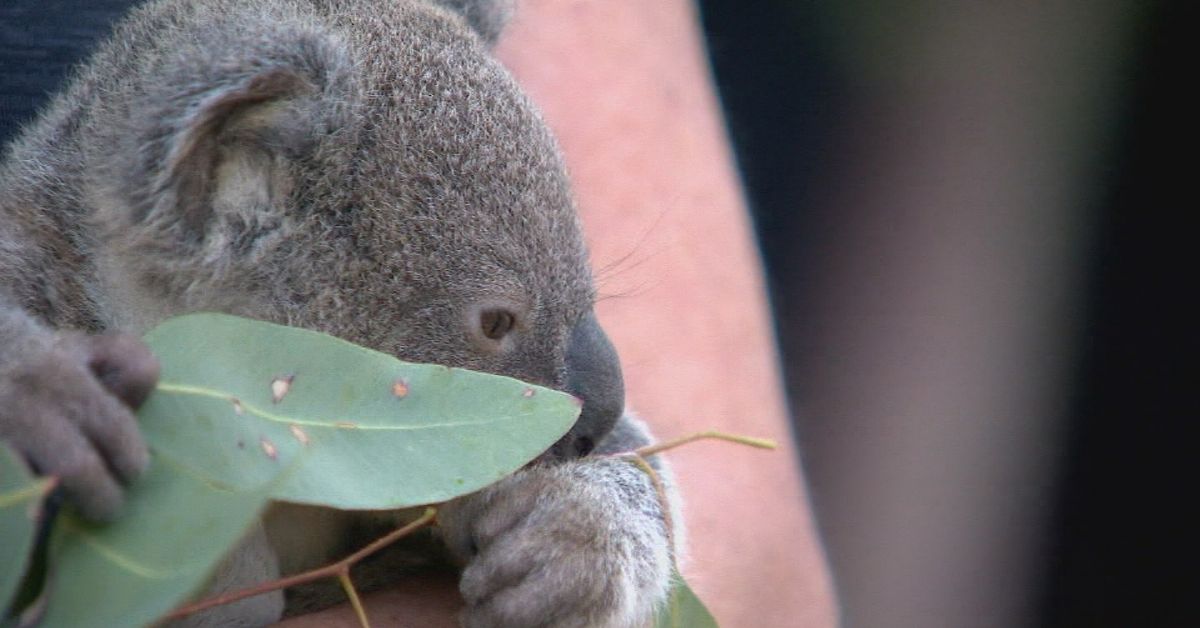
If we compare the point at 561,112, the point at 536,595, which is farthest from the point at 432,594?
the point at 561,112

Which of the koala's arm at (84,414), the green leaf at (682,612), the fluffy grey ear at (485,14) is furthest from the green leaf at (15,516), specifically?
the fluffy grey ear at (485,14)

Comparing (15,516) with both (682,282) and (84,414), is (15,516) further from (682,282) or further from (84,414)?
(682,282)

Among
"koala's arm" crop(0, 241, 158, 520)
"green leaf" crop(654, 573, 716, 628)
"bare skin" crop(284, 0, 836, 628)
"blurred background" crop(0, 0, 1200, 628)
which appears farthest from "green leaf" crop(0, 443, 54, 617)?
"blurred background" crop(0, 0, 1200, 628)

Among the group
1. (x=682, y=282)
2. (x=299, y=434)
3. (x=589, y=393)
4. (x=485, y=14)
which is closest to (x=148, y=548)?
(x=299, y=434)

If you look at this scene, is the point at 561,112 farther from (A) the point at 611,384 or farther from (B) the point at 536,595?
(B) the point at 536,595

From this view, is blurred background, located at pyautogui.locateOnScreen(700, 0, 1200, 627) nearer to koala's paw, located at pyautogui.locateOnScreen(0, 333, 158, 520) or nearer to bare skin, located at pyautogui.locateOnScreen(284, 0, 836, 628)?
bare skin, located at pyautogui.locateOnScreen(284, 0, 836, 628)

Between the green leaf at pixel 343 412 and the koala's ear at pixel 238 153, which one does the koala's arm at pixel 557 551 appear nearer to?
the green leaf at pixel 343 412
